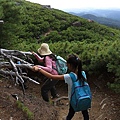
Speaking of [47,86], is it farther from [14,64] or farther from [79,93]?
[79,93]

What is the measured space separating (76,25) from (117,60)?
1341 inches

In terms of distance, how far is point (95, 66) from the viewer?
24.1ft

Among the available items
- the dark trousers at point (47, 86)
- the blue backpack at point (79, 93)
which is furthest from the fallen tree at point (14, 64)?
the dark trousers at point (47, 86)

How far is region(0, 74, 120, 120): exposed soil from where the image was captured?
5184 mm

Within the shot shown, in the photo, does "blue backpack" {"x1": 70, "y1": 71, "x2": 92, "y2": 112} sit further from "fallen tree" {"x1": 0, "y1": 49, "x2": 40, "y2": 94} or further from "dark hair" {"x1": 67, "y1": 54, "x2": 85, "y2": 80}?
"fallen tree" {"x1": 0, "y1": 49, "x2": 40, "y2": 94}

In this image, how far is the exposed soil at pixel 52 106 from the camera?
5.18 meters

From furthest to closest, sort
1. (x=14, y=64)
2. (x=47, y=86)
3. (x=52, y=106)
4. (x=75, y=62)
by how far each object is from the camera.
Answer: (x=52, y=106) < (x=47, y=86) < (x=14, y=64) < (x=75, y=62)

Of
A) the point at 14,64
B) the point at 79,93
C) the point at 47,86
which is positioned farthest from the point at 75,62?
the point at 47,86

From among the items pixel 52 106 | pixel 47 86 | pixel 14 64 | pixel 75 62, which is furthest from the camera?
pixel 52 106

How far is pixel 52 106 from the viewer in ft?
21.0

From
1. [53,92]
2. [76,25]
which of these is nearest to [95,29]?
[76,25]

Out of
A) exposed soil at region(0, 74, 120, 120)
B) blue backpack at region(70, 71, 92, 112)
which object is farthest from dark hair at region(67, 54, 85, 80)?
exposed soil at region(0, 74, 120, 120)

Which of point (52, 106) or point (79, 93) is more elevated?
point (79, 93)

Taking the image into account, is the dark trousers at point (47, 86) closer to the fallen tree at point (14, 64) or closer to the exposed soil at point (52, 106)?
the exposed soil at point (52, 106)
